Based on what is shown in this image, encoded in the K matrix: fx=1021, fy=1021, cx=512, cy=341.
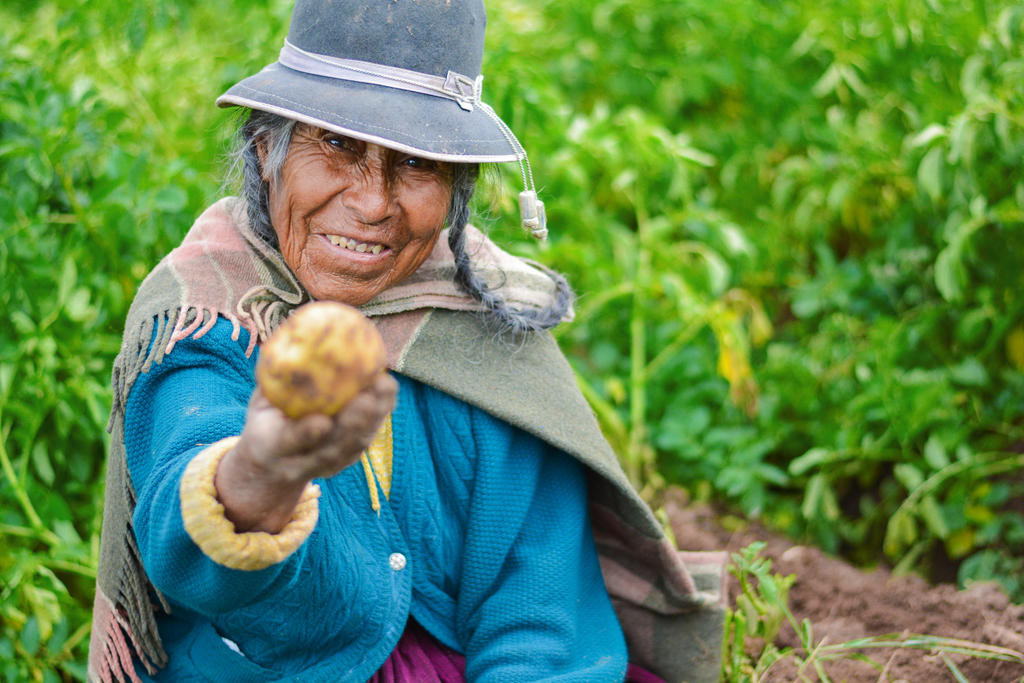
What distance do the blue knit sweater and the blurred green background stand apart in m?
0.49

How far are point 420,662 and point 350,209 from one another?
2.44ft

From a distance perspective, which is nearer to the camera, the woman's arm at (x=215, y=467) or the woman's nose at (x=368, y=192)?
the woman's arm at (x=215, y=467)

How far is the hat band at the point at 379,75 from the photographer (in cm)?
143

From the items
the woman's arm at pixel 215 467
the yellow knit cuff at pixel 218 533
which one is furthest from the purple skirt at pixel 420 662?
the yellow knit cuff at pixel 218 533

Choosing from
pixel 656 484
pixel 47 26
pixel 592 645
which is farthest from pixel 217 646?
pixel 47 26

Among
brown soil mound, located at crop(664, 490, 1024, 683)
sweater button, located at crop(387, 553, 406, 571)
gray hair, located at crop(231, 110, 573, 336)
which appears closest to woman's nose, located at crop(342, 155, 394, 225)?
gray hair, located at crop(231, 110, 573, 336)

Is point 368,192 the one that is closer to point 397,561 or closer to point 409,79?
point 409,79

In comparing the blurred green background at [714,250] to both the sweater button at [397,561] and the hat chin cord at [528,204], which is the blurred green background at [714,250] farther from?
the sweater button at [397,561]

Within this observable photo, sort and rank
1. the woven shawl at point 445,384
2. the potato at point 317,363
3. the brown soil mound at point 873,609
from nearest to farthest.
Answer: the potato at point 317,363 → the woven shawl at point 445,384 → the brown soil mound at point 873,609

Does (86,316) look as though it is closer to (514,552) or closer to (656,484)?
(514,552)

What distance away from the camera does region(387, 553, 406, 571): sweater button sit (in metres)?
1.60

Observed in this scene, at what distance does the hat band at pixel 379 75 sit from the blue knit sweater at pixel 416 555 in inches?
15.5

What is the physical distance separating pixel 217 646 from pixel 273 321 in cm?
50

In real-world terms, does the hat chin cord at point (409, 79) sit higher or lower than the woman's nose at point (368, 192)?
higher
